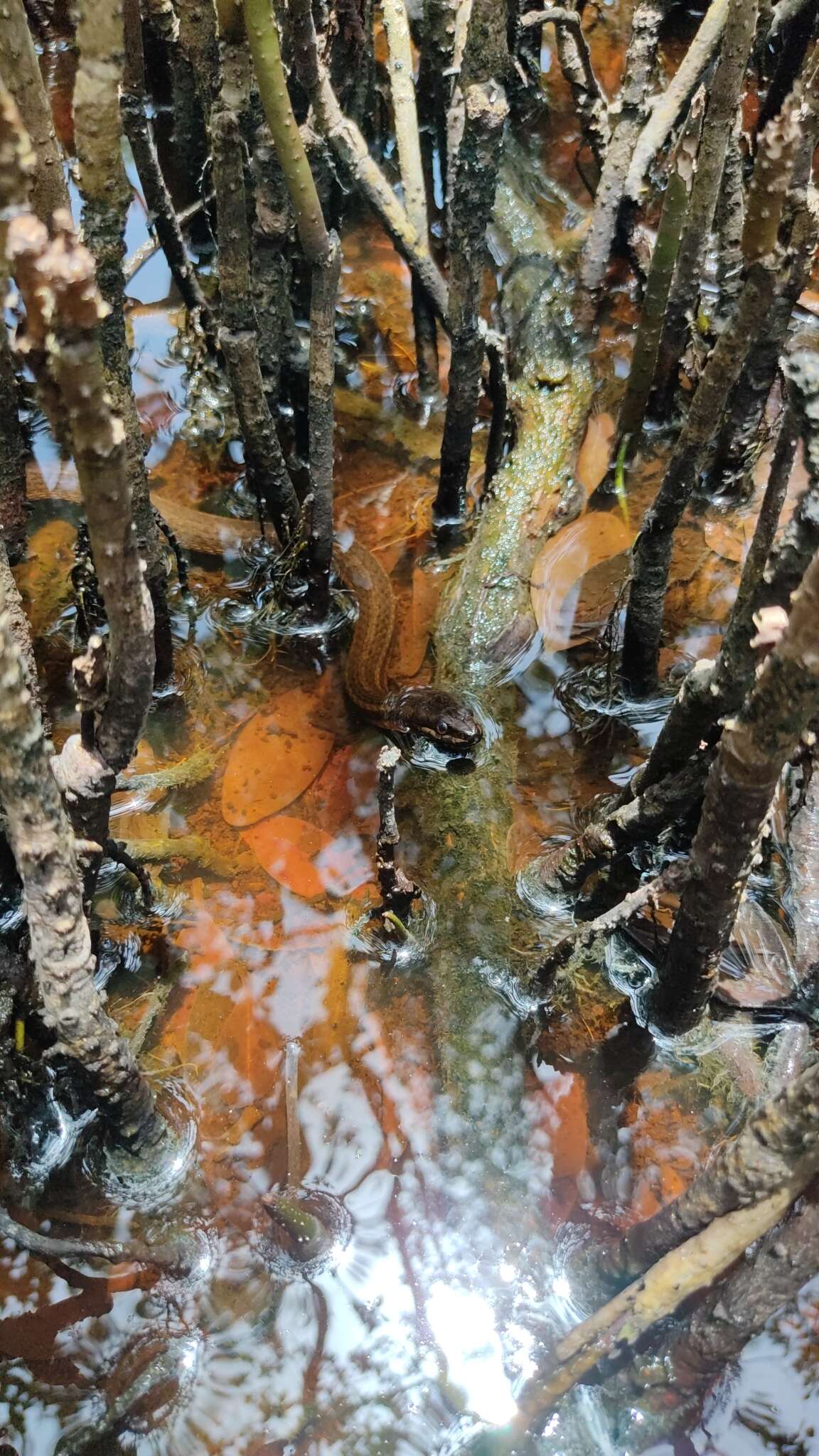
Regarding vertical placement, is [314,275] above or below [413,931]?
above

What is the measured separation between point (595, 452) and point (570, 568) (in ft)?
1.99

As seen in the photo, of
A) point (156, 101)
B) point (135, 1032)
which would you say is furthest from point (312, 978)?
point (156, 101)

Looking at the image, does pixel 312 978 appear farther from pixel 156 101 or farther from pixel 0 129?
pixel 156 101

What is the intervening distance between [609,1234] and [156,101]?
17.5 ft

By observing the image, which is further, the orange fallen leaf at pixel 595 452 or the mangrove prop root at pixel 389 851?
the orange fallen leaf at pixel 595 452

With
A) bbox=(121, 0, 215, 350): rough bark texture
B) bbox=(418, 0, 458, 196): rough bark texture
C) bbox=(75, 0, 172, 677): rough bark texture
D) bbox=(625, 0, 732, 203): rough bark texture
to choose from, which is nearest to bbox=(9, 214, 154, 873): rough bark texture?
bbox=(75, 0, 172, 677): rough bark texture

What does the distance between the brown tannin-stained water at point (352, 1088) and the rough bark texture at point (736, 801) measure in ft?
1.15

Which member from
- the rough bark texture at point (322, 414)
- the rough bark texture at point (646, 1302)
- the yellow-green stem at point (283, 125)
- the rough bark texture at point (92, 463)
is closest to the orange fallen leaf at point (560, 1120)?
the rough bark texture at point (646, 1302)

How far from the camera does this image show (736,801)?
1.51 meters

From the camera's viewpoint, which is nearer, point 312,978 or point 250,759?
point 312,978

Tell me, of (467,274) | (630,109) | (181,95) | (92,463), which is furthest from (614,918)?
(181,95)

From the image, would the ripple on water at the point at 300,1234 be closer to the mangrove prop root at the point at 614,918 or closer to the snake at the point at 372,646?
the mangrove prop root at the point at 614,918

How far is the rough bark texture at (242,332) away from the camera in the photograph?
2.35m

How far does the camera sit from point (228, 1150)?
2.12 metres
